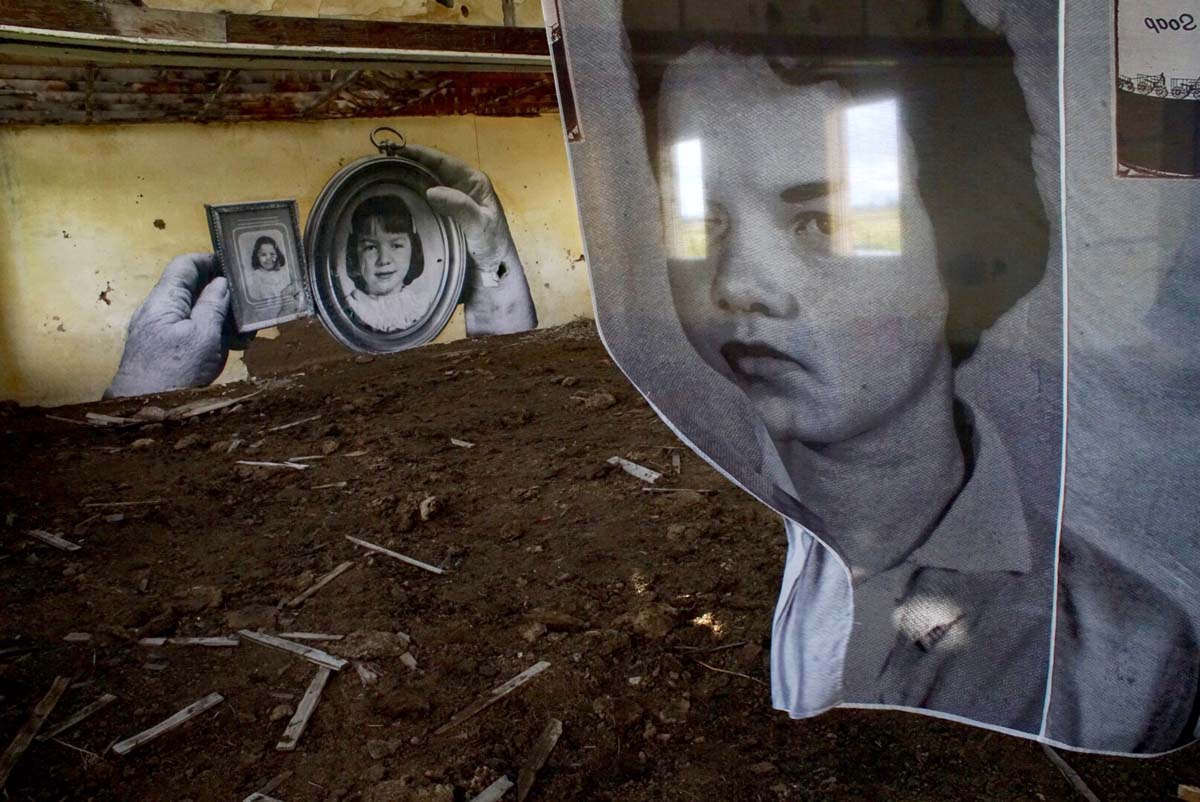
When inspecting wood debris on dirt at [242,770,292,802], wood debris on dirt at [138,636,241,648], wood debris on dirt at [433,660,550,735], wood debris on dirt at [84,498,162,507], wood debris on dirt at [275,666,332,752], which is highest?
wood debris on dirt at [84,498,162,507]

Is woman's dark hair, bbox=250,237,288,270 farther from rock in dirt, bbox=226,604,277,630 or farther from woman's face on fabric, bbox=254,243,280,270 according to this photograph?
rock in dirt, bbox=226,604,277,630

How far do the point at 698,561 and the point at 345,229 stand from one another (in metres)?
8.33

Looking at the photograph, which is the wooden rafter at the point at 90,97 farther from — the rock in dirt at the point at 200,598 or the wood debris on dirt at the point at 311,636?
the wood debris on dirt at the point at 311,636

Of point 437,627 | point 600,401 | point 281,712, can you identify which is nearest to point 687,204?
point 281,712

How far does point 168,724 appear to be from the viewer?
3.35 metres

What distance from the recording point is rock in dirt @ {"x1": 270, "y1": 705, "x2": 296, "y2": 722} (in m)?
3.38

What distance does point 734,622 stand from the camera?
3.90m

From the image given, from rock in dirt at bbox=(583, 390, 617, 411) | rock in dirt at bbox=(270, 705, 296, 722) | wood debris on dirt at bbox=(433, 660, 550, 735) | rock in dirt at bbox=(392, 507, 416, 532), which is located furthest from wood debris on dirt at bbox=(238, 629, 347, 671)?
rock in dirt at bbox=(583, 390, 617, 411)

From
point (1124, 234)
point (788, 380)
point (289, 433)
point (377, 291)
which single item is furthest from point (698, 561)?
point (377, 291)

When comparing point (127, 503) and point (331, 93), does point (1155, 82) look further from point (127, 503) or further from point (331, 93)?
point (331, 93)

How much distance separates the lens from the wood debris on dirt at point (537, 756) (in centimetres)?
288

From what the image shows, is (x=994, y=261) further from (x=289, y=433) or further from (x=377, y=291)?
(x=377, y=291)

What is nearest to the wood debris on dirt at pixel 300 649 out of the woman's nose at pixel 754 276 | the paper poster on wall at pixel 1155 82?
the woman's nose at pixel 754 276

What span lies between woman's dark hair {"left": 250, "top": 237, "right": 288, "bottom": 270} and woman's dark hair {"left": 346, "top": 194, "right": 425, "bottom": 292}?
0.93m
